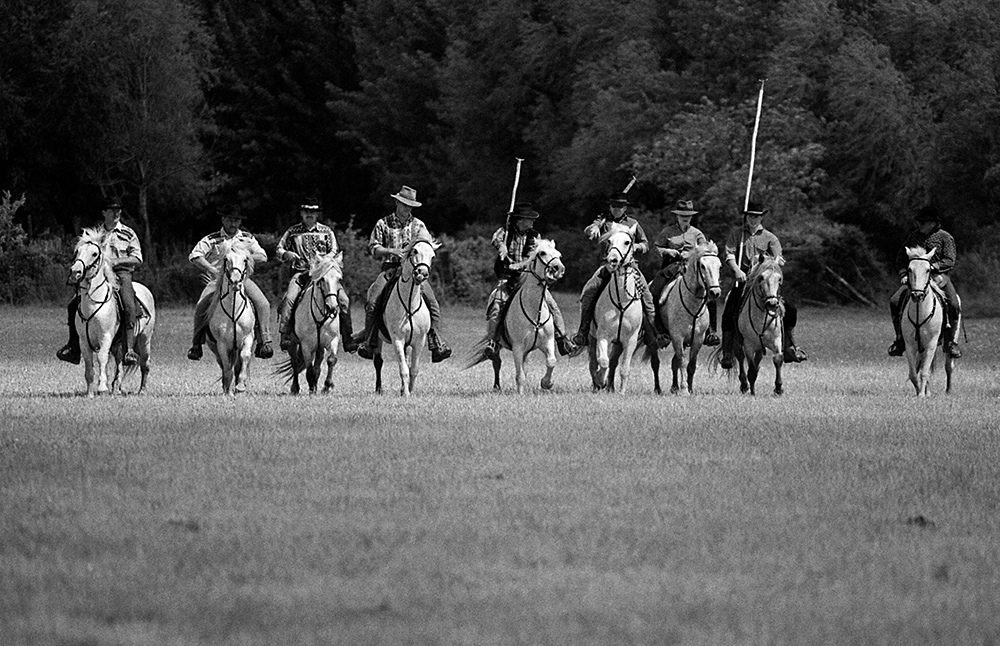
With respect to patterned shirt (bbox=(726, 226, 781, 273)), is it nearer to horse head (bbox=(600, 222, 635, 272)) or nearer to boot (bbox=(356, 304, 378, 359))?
horse head (bbox=(600, 222, 635, 272))

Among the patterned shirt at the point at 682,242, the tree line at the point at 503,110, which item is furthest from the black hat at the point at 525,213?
the tree line at the point at 503,110

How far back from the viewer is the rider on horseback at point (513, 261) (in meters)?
22.7

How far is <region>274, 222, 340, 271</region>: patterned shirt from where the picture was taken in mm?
22719

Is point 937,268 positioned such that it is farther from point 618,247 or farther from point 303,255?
point 303,255

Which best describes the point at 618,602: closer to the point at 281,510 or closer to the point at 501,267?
the point at 281,510

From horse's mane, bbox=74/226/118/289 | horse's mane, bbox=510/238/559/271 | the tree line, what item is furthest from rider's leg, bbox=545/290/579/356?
the tree line

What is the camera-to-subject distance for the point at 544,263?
72.1 ft

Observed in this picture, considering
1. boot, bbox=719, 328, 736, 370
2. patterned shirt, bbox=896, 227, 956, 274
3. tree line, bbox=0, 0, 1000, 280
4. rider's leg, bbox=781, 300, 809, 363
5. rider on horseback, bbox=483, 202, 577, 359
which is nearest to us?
rider on horseback, bbox=483, 202, 577, 359

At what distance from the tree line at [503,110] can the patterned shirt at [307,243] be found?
29.9m

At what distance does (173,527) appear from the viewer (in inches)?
448

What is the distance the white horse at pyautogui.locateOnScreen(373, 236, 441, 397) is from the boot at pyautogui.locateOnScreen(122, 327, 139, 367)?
2.88 meters

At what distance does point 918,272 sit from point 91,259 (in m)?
9.39

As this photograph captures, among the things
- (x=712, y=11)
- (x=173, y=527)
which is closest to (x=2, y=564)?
(x=173, y=527)

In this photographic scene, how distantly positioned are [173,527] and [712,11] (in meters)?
54.4
